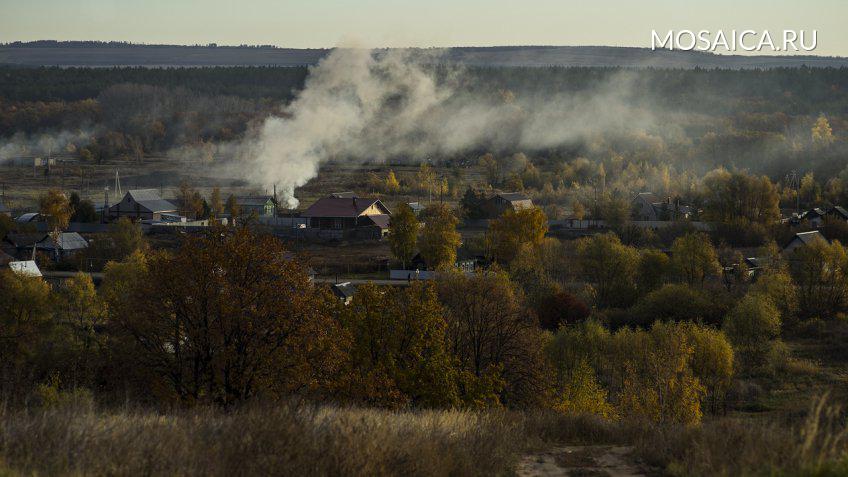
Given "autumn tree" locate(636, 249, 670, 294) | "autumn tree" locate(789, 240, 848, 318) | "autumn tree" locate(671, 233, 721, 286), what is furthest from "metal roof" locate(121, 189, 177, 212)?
"autumn tree" locate(789, 240, 848, 318)

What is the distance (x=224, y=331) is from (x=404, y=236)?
27472 millimetres

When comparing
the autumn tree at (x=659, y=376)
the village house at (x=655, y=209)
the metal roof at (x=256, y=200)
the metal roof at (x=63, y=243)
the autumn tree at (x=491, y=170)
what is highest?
the autumn tree at (x=491, y=170)

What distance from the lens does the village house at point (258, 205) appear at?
203ft

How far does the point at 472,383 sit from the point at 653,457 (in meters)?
6.42

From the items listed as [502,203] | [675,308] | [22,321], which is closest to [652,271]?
[675,308]

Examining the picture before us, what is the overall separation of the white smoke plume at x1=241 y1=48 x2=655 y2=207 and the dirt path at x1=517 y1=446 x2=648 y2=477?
2187 inches

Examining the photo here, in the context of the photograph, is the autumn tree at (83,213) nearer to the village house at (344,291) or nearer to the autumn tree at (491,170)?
the village house at (344,291)

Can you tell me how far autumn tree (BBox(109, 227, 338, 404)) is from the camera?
13641 mm

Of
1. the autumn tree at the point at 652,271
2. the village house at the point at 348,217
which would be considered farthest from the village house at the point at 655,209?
the autumn tree at the point at 652,271

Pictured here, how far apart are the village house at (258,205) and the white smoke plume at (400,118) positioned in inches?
78.9

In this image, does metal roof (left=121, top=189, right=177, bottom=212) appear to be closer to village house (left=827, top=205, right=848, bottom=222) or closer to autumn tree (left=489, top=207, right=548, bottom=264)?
autumn tree (left=489, top=207, right=548, bottom=264)

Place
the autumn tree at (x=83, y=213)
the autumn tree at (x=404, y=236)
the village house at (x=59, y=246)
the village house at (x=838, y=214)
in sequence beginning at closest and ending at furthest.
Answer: the autumn tree at (x=404, y=236), the village house at (x=59, y=246), the village house at (x=838, y=214), the autumn tree at (x=83, y=213)

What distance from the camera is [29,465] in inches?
296

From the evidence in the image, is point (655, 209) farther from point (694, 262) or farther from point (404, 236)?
point (404, 236)
